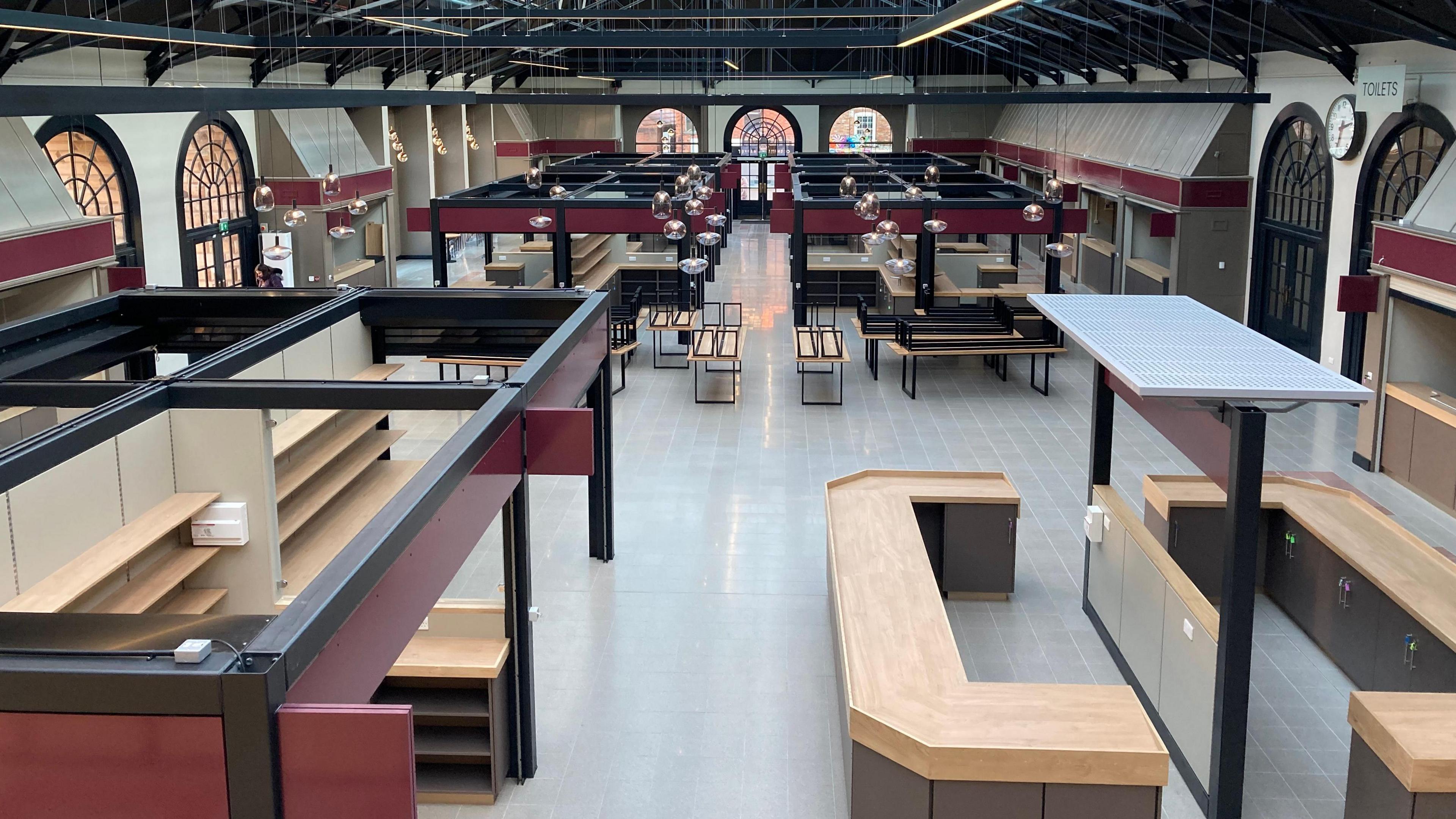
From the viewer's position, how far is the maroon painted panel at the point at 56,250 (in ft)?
37.2

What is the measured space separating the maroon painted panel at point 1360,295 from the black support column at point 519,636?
30.0ft

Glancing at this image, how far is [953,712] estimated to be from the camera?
19.2ft

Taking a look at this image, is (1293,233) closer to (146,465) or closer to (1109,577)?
(1109,577)

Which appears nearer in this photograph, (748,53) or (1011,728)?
(1011,728)

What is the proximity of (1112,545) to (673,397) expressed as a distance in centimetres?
814

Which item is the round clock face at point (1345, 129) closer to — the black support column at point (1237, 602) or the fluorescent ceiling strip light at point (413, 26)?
the black support column at point (1237, 602)

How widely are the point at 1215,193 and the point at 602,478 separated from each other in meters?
12.2

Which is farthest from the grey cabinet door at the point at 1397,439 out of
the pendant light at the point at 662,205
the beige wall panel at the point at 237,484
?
the beige wall panel at the point at 237,484

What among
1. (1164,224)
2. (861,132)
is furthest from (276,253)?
(861,132)

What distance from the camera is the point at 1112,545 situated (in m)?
8.34

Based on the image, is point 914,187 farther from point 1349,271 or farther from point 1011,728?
point 1011,728

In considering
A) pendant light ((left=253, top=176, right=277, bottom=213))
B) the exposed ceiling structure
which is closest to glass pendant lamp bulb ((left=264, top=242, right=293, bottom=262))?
pendant light ((left=253, top=176, right=277, bottom=213))

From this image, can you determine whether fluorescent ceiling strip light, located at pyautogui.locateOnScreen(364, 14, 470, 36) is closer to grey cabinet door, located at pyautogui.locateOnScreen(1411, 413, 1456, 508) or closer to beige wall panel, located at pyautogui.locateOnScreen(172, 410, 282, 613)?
beige wall panel, located at pyautogui.locateOnScreen(172, 410, 282, 613)

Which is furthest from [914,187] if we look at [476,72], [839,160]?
[476,72]
